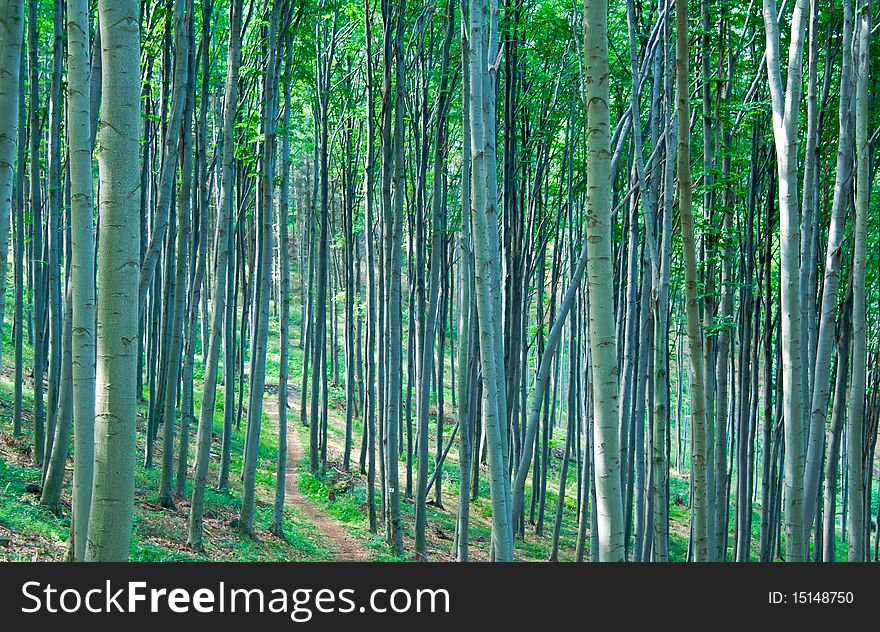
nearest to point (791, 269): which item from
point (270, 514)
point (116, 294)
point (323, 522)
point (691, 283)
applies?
point (691, 283)

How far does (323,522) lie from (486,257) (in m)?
7.38

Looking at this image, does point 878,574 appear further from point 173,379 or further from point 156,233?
point 173,379

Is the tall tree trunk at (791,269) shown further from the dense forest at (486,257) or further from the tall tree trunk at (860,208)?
the tall tree trunk at (860,208)

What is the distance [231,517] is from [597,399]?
736cm

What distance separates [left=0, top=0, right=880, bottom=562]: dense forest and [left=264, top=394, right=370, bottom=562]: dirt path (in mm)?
79

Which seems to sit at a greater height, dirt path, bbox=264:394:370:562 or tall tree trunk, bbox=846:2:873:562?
tall tree trunk, bbox=846:2:873:562

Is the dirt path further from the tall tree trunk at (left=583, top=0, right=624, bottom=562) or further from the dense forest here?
the tall tree trunk at (left=583, top=0, right=624, bottom=562)

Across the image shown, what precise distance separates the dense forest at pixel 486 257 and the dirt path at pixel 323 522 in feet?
0.26

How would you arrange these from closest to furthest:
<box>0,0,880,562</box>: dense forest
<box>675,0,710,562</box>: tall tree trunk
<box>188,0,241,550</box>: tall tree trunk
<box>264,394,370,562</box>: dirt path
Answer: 1. <box>0,0,880,562</box>: dense forest
2. <box>675,0,710,562</box>: tall tree trunk
3. <box>188,0,241,550</box>: tall tree trunk
4. <box>264,394,370,562</box>: dirt path

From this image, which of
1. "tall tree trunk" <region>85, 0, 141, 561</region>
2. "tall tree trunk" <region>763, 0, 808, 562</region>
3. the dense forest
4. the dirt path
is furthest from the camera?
the dirt path

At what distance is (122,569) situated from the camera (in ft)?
8.08

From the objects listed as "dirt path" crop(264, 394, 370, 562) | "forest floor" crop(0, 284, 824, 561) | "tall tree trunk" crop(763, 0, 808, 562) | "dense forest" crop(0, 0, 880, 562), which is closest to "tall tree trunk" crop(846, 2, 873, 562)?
"dense forest" crop(0, 0, 880, 562)

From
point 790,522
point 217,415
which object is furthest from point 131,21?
point 217,415

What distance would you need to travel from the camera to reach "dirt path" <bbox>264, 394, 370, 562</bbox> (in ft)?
29.2
